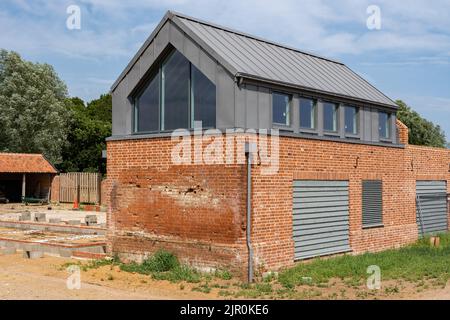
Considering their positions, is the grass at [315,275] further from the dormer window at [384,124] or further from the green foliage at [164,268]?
the dormer window at [384,124]

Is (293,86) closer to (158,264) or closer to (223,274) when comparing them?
(223,274)

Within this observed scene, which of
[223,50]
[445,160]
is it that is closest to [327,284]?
[223,50]

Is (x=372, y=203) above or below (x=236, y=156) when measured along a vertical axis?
below

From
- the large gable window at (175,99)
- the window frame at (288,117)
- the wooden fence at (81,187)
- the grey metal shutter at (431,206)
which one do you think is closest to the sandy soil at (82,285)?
the large gable window at (175,99)

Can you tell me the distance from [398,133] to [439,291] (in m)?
9.30

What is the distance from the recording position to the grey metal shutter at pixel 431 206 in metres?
19.6

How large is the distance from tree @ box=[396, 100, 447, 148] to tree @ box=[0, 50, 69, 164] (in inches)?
1270

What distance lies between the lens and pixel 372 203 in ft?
55.6

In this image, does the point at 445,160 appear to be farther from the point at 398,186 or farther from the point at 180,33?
the point at 180,33

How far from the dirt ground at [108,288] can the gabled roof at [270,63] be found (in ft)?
16.6

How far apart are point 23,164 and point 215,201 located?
33.1m

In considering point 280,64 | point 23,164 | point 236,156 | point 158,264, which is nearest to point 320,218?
point 236,156

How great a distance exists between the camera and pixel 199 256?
43.5ft

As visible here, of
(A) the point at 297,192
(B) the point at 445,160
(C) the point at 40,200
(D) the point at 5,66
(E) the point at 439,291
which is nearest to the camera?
(E) the point at 439,291
